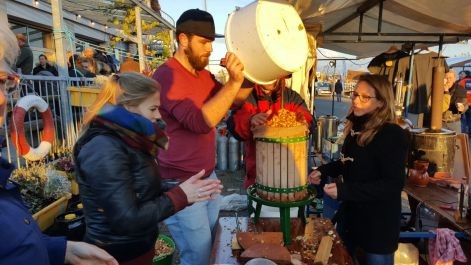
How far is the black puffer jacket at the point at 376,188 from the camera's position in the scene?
2.00m

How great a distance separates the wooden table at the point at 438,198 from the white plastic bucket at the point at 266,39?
1690mm

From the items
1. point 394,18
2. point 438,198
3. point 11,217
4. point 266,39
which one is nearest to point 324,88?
point 394,18

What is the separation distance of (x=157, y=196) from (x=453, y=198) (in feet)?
8.29

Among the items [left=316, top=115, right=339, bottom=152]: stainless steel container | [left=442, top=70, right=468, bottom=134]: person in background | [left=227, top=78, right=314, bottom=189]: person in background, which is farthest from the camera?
[left=442, top=70, right=468, bottom=134]: person in background

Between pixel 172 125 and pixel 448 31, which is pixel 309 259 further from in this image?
pixel 448 31

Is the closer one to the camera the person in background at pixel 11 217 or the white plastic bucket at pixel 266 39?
the person in background at pixel 11 217

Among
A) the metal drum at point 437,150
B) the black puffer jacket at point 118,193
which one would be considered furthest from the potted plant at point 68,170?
the metal drum at point 437,150

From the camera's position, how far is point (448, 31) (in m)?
5.38

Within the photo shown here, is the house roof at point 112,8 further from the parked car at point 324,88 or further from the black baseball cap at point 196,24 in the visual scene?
the parked car at point 324,88

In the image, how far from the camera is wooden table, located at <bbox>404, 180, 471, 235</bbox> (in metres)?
2.39

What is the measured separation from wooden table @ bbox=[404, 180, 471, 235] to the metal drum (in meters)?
0.44

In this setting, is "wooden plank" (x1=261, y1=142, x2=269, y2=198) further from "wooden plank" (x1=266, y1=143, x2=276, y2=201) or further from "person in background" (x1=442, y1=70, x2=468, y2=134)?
"person in background" (x1=442, y1=70, x2=468, y2=134)

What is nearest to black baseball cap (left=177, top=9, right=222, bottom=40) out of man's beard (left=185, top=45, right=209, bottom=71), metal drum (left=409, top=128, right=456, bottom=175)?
man's beard (left=185, top=45, right=209, bottom=71)

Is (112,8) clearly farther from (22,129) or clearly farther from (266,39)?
(266,39)
